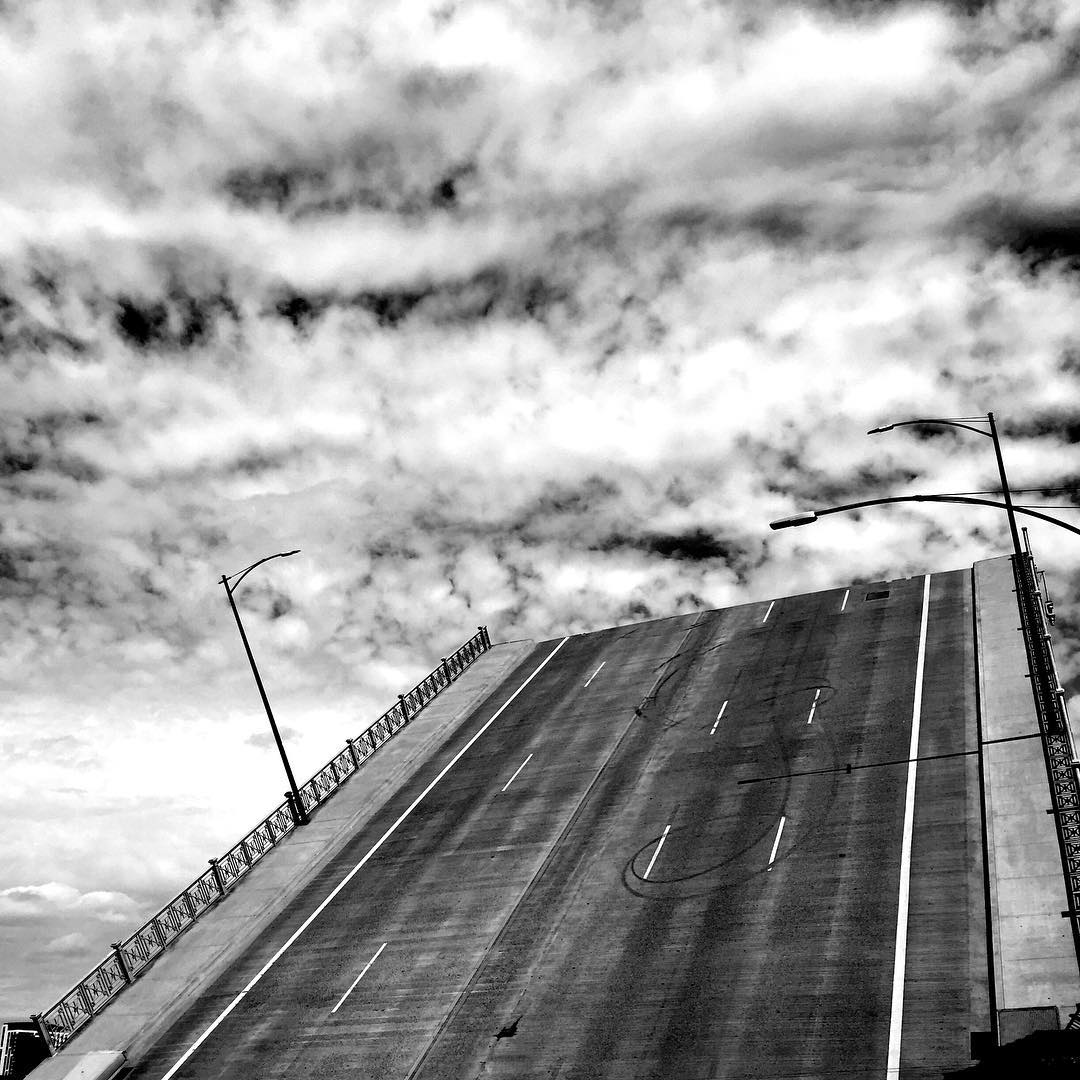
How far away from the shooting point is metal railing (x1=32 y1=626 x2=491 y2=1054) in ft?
97.6

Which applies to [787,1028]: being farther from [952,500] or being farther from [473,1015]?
[952,500]

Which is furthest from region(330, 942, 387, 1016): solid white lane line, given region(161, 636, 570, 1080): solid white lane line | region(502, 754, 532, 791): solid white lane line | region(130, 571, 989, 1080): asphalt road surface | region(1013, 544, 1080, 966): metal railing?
region(1013, 544, 1080, 966): metal railing

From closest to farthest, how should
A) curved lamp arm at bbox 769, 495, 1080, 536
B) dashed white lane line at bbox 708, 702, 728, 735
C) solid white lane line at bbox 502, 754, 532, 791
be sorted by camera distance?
curved lamp arm at bbox 769, 495, 1080, 536 < dashed white lane line at bbox 708, 702, 728, 735 < solid white lane line at bbox 502, 754, 532, 791

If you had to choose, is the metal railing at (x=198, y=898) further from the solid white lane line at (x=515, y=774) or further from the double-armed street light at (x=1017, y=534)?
the double-armed street light at (x=1017, y=534)

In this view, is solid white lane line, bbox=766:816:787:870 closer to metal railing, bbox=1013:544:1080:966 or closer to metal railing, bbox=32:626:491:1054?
metal railing, bbox=1013:544:1080:966

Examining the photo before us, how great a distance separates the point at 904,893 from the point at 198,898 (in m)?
21.9

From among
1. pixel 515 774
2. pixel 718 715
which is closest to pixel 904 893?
pixel 718 715

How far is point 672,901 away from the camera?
2723 centimetres

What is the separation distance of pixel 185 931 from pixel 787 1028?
66.5 feet

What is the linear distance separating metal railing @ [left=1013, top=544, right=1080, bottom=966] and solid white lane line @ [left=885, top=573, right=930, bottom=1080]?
3217mm

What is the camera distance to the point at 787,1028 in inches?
838

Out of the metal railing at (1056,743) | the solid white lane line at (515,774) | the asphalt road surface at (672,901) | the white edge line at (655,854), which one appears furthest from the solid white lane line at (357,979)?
the metal railing at (1056,743)

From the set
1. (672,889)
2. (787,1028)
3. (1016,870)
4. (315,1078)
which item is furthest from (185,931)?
(1016,870)

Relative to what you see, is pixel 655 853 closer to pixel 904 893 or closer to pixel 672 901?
pixel 672 901
